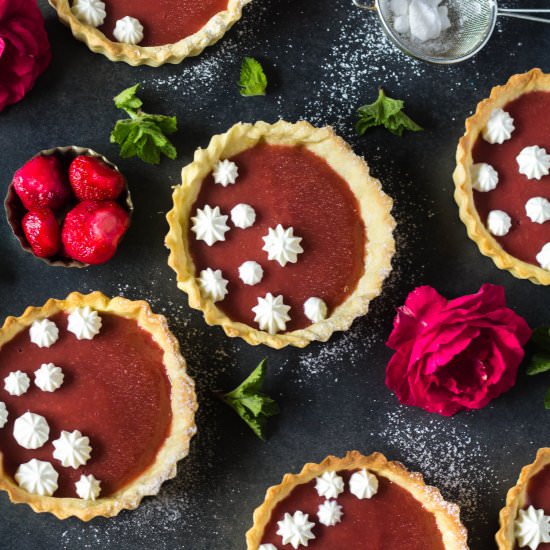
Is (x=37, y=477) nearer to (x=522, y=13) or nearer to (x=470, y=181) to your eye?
(x=470, y=181)

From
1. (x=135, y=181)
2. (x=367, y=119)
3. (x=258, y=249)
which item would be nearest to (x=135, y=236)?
(x=135, y=181)

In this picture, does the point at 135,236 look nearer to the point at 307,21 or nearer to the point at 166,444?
the point at 166,444

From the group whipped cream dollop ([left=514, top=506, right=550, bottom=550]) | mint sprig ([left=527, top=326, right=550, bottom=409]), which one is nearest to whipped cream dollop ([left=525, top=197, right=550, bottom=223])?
mint sprig ([left=527, top=326, right=550, bottom=409])

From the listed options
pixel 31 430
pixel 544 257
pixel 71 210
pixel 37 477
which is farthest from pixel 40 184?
pixel 544 257

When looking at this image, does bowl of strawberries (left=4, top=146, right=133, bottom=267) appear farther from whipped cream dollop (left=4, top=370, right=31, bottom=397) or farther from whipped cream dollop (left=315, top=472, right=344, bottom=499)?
whipped cream dollop (left=315, top=472, right=344, bottom=499)

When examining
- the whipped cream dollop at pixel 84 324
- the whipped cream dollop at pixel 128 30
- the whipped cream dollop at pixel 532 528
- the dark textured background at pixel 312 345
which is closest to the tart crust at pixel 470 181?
the dark textured background at pixel 312 345

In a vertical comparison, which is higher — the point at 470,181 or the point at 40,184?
the point at 40,184
